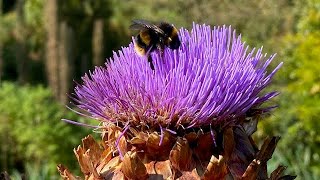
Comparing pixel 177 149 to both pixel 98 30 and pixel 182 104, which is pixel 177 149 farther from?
pixel 98 30

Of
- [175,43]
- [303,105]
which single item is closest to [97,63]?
[303,105]

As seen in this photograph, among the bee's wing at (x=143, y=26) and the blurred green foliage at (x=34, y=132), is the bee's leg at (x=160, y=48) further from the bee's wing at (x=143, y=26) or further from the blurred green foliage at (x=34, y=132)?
the blurred green foliage at (x=34, y=132)

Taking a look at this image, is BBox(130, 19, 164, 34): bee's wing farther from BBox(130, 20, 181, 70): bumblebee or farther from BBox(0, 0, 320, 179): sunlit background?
BBox(0, 0, 320, 179): sunlit background

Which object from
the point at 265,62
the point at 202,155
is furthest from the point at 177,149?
the point at 265,62

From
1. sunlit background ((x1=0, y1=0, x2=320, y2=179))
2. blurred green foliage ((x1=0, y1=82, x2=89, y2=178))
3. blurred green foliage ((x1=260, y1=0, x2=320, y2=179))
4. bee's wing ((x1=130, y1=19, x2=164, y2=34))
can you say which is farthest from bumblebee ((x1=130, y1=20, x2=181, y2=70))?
blurred green foliage ((x1=0, y1=82, x2=89, y2=178))

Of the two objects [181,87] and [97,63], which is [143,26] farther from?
[97,63]

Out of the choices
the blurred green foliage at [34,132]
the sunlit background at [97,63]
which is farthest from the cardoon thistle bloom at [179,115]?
the blurred green foliage at [34,132]
